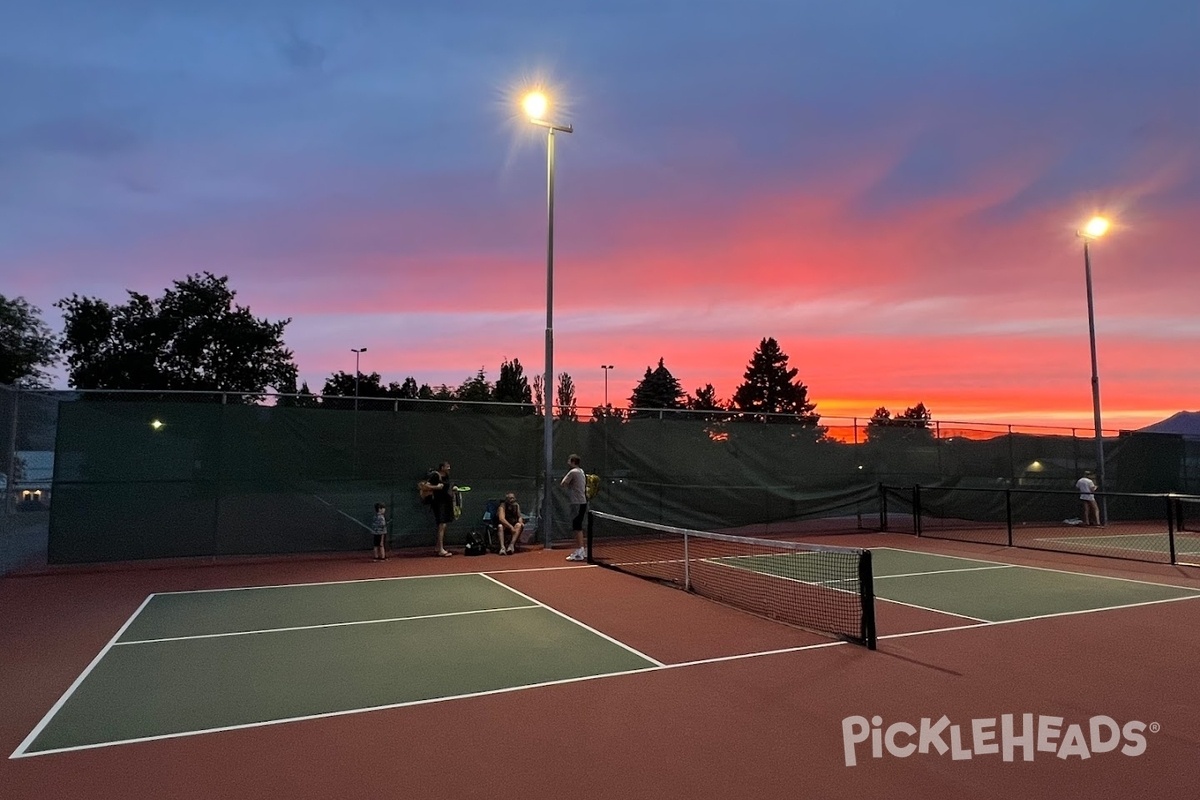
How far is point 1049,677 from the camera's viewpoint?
18.8ft

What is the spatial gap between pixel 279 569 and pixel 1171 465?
24.5 metres

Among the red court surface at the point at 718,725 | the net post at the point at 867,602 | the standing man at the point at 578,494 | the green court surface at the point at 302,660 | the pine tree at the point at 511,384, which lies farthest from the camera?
the pine tree at the point at 511,384

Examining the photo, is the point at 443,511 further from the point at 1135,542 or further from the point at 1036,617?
the point at 1135,542

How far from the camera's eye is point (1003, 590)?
376 inches

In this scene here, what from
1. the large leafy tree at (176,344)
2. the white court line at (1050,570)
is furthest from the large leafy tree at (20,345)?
the white court line at (1050,570)

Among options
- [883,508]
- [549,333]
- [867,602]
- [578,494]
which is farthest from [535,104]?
[883,508]

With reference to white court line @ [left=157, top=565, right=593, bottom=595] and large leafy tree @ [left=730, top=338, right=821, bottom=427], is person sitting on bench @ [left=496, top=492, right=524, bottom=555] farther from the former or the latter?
large leafy tree @ [left=730, top=338, right=821, bottom=427]

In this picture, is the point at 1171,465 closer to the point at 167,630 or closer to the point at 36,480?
the point at 167,630

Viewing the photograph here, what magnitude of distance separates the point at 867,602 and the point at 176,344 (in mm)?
42417

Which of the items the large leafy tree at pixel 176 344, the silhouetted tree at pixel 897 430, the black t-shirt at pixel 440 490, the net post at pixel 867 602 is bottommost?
the net post at pixel 867 602

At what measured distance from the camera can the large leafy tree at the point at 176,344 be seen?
38.2 m

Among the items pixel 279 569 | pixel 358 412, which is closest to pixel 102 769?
pixel 279 569
